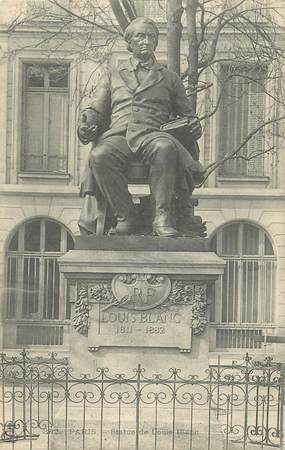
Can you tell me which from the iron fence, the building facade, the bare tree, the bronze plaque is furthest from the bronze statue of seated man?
the building facade

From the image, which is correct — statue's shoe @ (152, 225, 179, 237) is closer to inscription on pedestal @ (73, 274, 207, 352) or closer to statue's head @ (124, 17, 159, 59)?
inscription on pedestal @ (73, 274, 207, 352)

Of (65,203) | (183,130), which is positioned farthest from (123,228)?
(65,203)

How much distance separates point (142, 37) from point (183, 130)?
88 centimetres

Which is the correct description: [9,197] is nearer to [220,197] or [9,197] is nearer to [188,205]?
[220,197]

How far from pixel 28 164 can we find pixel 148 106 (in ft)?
51.0

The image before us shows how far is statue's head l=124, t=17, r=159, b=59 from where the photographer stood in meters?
8.43

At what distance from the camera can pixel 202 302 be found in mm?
8188

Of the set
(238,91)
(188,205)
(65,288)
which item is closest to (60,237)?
(65,288)

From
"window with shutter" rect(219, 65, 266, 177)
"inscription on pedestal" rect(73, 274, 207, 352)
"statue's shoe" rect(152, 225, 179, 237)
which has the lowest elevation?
"inscription on pedestal" rect(73, 274, 207, 352)

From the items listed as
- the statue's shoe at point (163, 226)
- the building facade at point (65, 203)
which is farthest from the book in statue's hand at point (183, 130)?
the building facade at point (65, 203)

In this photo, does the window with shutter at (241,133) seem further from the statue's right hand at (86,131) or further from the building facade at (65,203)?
the statue's right hand at (86,131)

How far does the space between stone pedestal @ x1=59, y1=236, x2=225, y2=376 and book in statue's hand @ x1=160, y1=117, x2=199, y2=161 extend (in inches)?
36.9

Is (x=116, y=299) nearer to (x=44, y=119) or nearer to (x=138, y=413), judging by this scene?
(x=138, y=413)

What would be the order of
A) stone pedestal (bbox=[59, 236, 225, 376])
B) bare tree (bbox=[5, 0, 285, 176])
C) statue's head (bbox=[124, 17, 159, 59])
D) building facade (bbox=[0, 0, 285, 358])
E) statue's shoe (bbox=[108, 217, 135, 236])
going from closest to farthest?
stone pedestal (bbox=[59, 236, 225, 376]) → statue's shoe (bbox=[108, 217, 135, 236]) → statue's head (bbox=[124, 17, 159, 59]) → bare tree (bbox=[5, 0, 285, 176]) → building facade (bbox=[0, 0, 285, 358])
